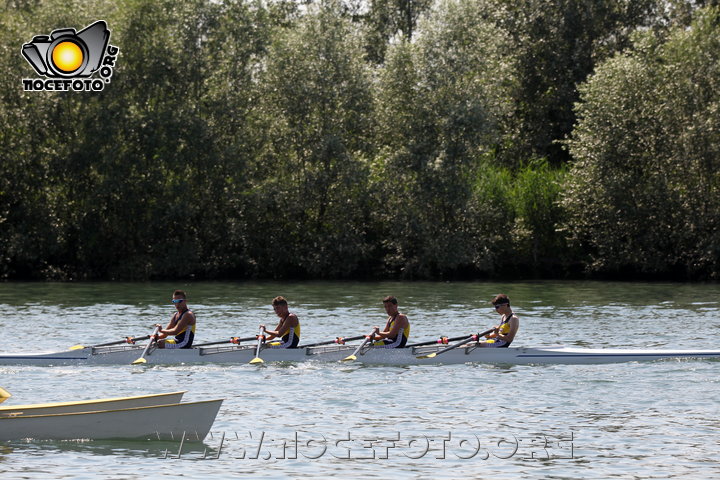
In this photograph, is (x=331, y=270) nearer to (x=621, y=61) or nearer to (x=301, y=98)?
(x=301, y=98)

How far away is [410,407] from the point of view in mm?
21109

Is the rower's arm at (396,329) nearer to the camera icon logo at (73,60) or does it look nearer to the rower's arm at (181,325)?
the rower's arm at (181,325)

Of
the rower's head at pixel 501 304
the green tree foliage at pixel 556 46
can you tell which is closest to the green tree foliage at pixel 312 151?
the green tree foliage at pixel 556 46

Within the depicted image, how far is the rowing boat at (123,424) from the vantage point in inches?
671

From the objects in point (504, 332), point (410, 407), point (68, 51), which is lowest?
point (410, 407)

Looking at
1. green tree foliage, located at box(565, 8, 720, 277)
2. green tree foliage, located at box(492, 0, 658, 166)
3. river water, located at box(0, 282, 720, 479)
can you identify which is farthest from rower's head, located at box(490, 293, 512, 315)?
green tree foliage, located at box(492, 0, 658, 166)

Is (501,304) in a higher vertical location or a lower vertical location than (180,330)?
higher

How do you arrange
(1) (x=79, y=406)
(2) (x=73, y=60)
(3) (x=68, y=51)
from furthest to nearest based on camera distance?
(2) (x=73, y=60) → (3) (x=68, y=51) → (1) (x=79, y=406)

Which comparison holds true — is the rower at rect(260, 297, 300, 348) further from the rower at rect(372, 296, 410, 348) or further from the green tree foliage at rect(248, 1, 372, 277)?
the green tree foliage at rect(248, 1, 372, 277)

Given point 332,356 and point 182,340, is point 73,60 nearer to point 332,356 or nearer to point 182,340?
point 182,340

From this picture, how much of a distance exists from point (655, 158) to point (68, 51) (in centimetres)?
2970

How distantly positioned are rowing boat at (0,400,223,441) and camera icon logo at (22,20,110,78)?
36204 mm

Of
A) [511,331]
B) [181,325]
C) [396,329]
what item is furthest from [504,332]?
[181,325]

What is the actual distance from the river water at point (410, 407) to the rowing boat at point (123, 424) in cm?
22
